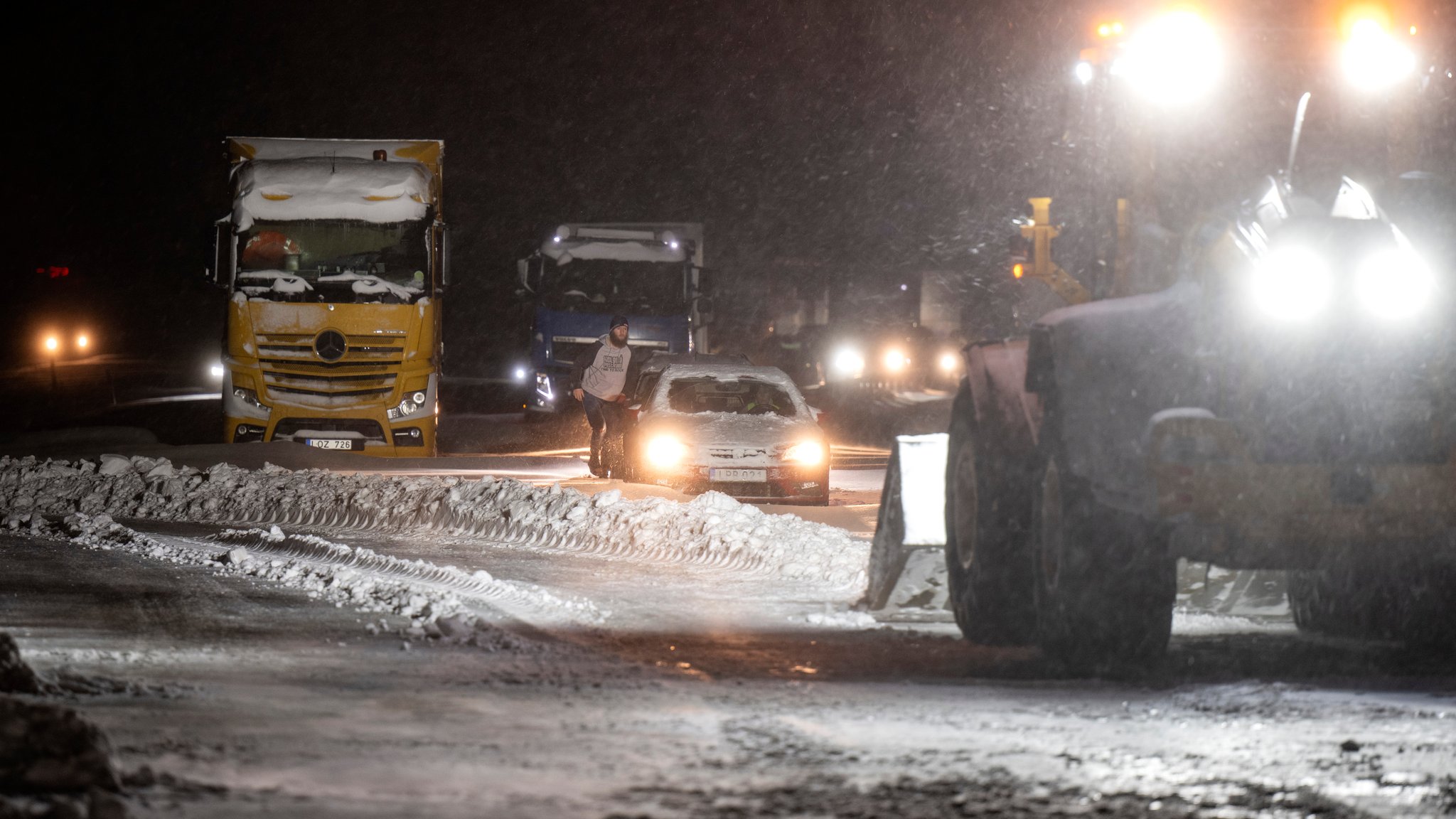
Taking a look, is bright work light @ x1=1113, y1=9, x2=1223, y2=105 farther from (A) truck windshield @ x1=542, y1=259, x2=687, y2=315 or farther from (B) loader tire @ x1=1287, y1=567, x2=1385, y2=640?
(A) truck windshield @ x1=542, y1=259, x2=687, y2=315

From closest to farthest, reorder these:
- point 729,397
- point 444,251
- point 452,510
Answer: point 452,510
point 729,397
point 444,251

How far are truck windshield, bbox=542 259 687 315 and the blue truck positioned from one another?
1 centimetres

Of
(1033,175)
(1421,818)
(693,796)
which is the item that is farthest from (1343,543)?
(1033,175)

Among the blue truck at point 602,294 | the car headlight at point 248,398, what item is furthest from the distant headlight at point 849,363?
the car headlight at point 248,398

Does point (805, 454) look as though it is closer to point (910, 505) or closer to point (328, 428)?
point (328, 428)

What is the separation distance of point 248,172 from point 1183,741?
15894 mm

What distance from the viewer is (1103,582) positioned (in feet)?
22.6

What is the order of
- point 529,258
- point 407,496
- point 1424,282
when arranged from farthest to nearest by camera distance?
point 529,258 → point 407,496 → point 1424,282

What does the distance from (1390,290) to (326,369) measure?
1493cm

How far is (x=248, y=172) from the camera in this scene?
64.5ft

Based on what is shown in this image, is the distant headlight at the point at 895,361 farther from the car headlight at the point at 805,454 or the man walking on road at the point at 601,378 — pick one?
the car headlight at the point at 805,454

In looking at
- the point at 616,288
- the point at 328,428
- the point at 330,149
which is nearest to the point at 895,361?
the point at 616,288

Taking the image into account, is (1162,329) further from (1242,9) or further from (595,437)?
(595,437)

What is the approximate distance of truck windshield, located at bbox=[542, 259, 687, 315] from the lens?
28.1 m
